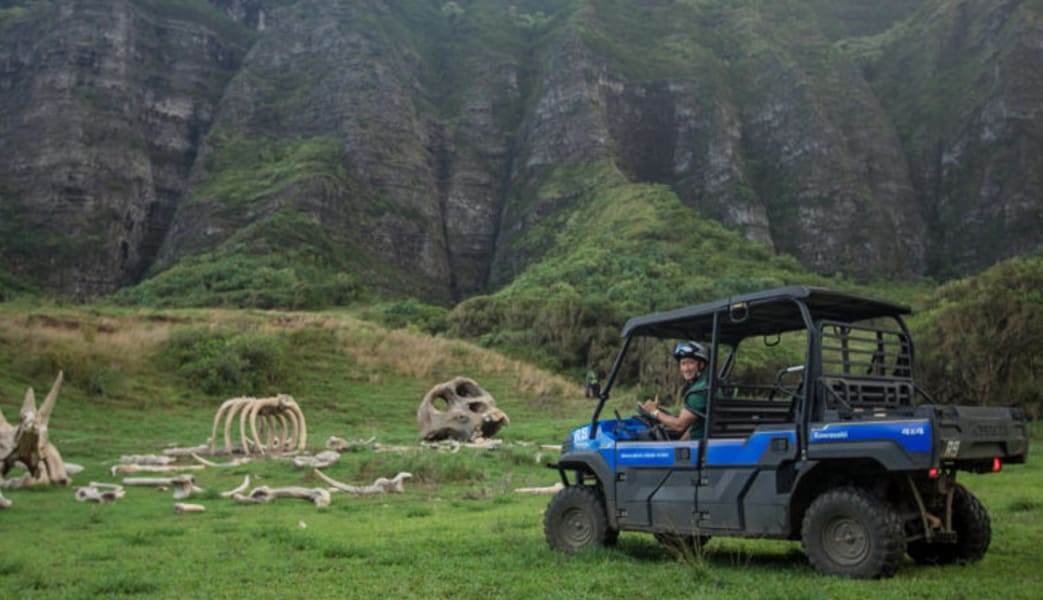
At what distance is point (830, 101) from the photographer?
105 metres

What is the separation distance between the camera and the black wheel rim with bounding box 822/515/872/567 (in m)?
6.92

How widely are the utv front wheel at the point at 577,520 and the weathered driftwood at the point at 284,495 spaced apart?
5779 millimetres

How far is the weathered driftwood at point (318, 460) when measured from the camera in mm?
17438

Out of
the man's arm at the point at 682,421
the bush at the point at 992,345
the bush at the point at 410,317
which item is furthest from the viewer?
the bush at the point at 410,317

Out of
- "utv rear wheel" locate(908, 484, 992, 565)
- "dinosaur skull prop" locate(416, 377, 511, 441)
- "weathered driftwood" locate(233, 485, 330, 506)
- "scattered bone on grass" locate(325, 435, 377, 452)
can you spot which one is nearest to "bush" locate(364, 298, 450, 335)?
"dinosaur skull prop" locate(416, 377, 511, 441)

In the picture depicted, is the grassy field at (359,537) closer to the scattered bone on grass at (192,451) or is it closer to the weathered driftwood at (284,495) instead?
the weathered driftwood at (284,495)

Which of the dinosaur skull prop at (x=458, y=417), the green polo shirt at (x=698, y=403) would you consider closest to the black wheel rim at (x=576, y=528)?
the green polo shirt at (x=698, y=403)

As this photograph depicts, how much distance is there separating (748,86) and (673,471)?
106795 millimetres

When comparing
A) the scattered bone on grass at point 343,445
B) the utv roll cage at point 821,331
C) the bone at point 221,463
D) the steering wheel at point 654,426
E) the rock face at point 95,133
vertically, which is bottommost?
the bone at point 221,463

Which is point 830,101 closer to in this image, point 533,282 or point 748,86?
point 748,86

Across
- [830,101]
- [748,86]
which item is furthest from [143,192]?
[830,101]

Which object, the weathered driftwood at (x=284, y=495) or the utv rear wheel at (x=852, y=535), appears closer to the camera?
the utv rear wheel at (x=852, y=535)

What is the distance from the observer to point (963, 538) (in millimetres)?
7832

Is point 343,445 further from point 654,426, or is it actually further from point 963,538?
point 963,538
